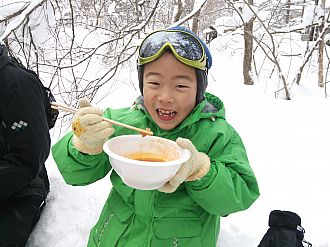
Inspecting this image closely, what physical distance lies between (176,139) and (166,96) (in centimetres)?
16

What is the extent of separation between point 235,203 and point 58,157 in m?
0.67

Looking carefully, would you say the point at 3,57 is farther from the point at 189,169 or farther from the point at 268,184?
the point at 268,184

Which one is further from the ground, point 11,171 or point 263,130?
point 11,171

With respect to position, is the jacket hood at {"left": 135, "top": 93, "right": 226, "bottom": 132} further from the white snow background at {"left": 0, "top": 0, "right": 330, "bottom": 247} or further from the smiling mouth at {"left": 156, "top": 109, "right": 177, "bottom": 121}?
the white snow background at {"left": 0, "top": 0, "right": 330, "bottom": 247}

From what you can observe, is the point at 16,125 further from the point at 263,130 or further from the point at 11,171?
the point at 263,130

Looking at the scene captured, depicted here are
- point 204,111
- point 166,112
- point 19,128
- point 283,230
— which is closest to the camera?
point 166,112

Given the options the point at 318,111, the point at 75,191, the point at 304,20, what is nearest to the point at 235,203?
the point at 75,191

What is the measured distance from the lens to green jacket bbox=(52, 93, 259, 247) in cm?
128

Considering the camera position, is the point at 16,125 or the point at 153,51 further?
the point at 16,125

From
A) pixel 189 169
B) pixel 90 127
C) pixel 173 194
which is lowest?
pixel 173 194

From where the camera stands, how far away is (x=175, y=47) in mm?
1242

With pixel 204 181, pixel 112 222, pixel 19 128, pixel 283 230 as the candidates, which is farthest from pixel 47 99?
pixel 283 230

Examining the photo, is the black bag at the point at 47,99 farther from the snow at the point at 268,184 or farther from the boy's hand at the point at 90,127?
the boy's hand at the point at 90,127

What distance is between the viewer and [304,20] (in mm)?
5781
